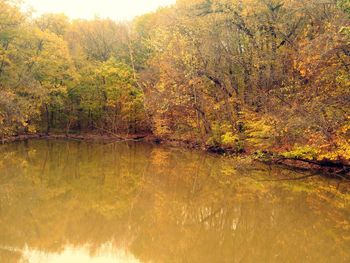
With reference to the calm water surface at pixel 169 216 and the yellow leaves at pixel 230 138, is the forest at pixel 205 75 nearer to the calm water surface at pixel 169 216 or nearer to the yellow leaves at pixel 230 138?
the yellow leaves at pixel 230 138

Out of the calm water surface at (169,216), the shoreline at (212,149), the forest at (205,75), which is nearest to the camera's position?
the calm water surface at (169,216)

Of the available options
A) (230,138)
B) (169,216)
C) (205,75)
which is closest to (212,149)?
(230,138)

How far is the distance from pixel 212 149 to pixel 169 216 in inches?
628

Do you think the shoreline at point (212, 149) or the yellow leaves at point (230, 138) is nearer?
the shoreline at point (212, 149)

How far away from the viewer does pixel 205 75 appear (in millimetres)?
23453

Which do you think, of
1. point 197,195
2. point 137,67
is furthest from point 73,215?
point 137,67

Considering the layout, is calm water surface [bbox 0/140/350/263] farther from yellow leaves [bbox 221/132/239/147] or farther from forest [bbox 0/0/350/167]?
yellow leaves [bbox 221/132/239/147]

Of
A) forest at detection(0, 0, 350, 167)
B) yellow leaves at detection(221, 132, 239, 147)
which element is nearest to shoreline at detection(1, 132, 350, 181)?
forest at detection(0, 0, 350, 167)

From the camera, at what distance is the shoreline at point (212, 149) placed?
16500 mm

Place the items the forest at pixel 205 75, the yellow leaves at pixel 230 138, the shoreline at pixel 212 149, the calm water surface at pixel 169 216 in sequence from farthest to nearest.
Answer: the yellow leaves at pixel 230 138
the shoreline at pixel 212 149
the forest at pixel 205 75
the calm water surface at pixel 169 216

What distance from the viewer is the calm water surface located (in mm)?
7434

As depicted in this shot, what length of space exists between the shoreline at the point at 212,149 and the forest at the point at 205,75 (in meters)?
0.41

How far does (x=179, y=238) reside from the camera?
828 cm

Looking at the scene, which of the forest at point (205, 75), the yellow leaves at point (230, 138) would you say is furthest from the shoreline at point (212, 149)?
the yellow leaves at point (230, 138)
